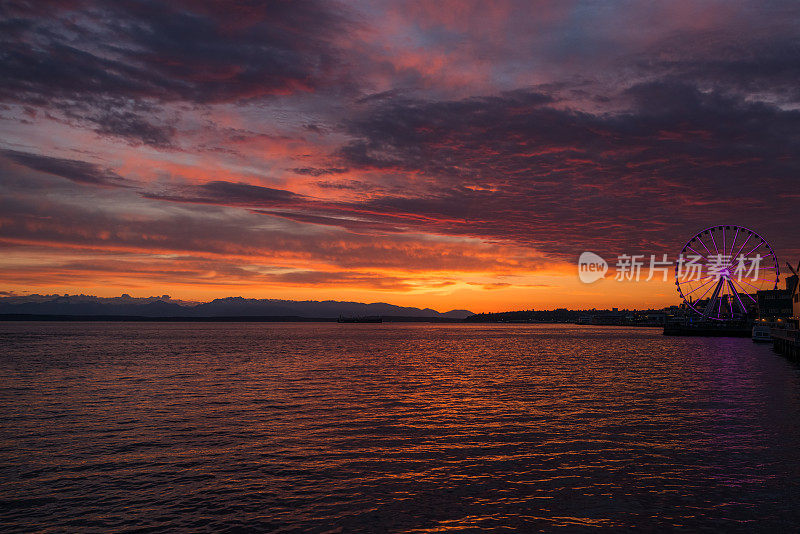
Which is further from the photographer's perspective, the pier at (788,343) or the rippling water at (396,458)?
the pier at (788,343)

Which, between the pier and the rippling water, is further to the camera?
the pier

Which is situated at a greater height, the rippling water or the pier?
the pier

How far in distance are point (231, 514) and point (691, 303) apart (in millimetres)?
134191

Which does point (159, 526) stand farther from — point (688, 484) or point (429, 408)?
point (429, 408)

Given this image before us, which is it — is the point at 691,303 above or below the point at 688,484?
above

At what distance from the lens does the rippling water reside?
1691cm

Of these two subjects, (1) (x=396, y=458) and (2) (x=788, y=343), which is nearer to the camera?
(1) (x=396, y=458)

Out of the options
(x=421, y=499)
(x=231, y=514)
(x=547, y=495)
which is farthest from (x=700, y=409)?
(x=231, y=514)

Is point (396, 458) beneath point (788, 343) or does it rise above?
beneath

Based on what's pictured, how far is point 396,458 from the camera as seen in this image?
23.7 metres

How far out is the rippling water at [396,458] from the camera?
16.9 m

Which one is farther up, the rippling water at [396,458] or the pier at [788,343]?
the pier at [788,343]

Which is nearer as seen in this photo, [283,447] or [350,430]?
[283,447]

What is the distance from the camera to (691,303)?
129750 millimetres
